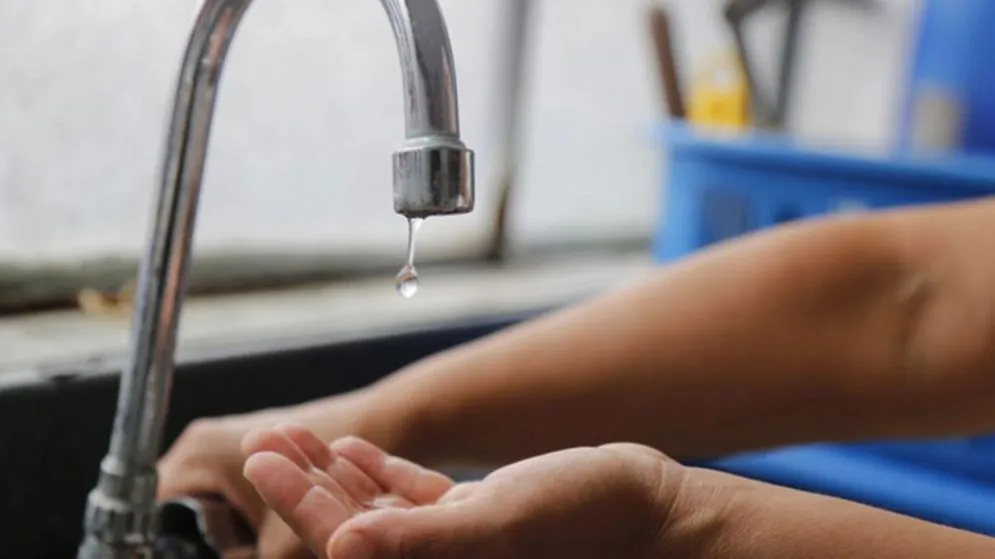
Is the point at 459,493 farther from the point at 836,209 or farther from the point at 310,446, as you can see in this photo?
the point at 836,209

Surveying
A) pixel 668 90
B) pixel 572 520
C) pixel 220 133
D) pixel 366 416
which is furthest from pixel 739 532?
pixel 668 90

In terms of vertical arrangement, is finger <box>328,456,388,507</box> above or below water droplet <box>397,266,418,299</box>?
below

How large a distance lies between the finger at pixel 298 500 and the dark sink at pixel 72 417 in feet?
1.03

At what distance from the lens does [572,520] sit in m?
0.43

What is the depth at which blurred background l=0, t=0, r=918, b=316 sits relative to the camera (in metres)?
0.87

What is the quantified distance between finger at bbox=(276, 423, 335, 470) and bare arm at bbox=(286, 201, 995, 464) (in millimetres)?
115

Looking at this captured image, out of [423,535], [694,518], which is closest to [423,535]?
[423,535]

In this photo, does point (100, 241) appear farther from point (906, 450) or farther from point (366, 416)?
point (906, 450)

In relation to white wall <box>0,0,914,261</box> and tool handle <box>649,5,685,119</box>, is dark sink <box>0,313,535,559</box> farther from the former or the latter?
tool handle <box>649,5,685,119</box>

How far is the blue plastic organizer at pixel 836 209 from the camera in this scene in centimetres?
88

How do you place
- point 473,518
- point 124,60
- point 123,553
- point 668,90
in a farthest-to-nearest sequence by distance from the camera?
point 668,90, point 124,60, point 123,553, point 473,518

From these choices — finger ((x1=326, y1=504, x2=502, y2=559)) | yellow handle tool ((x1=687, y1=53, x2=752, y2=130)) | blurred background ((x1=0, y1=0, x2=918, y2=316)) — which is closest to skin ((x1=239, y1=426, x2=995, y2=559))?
finger ((x1=326, y1=504, x2=502, y2=559))

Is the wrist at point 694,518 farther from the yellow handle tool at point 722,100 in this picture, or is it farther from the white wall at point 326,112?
the yellow handle tool at point 722,100

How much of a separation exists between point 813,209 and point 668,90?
0.78ft
